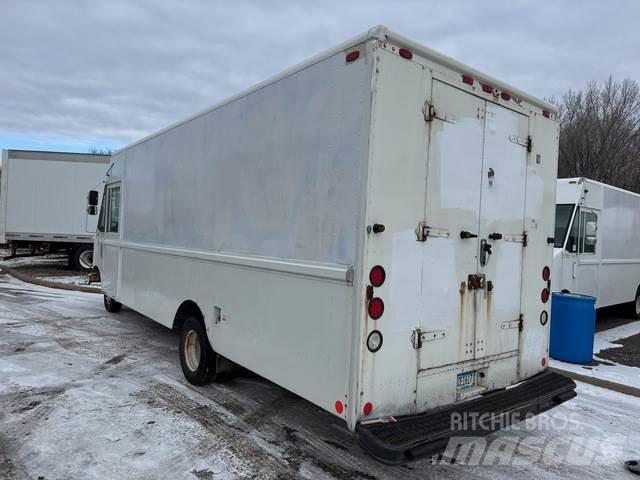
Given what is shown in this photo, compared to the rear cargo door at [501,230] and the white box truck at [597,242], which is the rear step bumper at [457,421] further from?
the white box truck at [597,242]

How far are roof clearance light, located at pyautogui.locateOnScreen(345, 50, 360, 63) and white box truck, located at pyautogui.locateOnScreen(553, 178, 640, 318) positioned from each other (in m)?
6.24

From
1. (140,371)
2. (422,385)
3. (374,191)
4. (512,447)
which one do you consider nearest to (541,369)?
(512,447)

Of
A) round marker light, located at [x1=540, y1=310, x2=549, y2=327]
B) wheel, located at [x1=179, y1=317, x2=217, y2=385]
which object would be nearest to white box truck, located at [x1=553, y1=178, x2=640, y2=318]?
round marker light, located at [x1=540, y1=310, x2=549, y2=327]

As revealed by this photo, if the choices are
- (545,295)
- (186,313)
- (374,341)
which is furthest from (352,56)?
(186,313)

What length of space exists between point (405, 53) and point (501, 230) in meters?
1.78

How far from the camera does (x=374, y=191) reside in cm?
322

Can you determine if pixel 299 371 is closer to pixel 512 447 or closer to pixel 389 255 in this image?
pixel 389 255

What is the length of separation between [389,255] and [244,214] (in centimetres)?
169

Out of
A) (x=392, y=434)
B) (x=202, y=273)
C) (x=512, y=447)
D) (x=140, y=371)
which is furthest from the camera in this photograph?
(x=140, y=371)

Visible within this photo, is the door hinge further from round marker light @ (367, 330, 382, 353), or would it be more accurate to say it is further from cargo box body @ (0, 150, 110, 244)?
cargo box body @ (0, 150, 110, 244)

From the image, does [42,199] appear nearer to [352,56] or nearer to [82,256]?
[82,256]

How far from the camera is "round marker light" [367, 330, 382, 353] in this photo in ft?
10.6

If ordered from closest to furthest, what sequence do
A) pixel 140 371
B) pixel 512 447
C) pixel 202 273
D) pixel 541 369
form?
pixel 512 447 → pixel 541 369 → pixel 202 273 → pixel 140 371

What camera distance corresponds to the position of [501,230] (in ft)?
13.9
